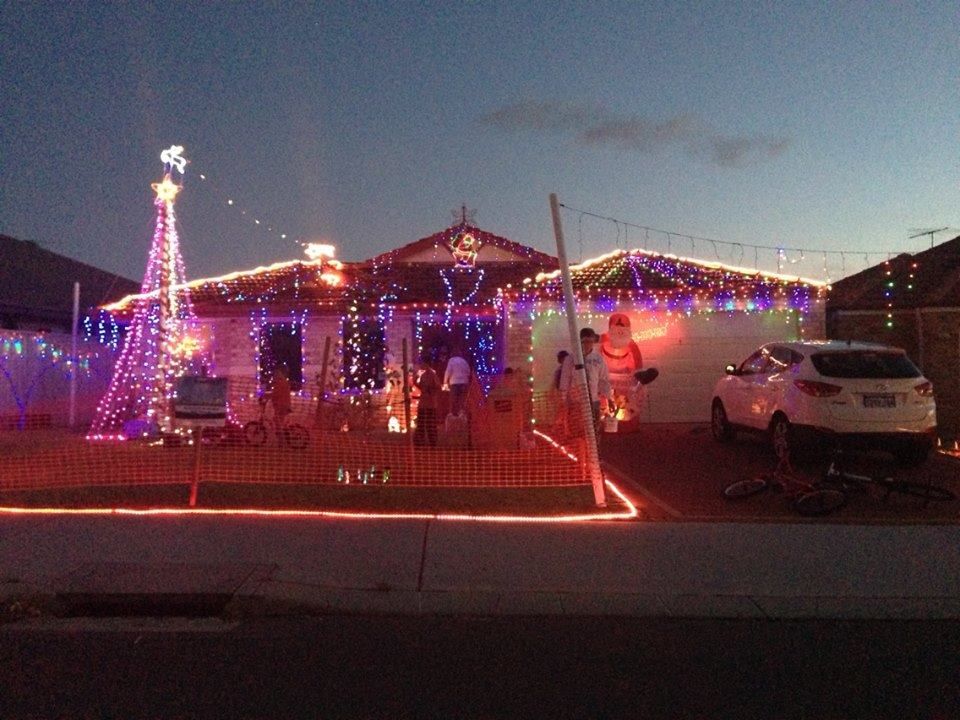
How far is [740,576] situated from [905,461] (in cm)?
582

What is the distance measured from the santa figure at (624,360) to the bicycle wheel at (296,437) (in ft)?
19.7

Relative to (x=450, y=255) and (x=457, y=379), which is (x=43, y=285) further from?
(x=457, y=379)

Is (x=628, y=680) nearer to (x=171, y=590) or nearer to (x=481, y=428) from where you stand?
(x=171, y=590)

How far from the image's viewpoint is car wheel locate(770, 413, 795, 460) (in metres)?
12.2

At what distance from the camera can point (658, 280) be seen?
1705cm

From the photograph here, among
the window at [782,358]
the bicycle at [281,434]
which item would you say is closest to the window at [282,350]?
the bicycle at [281,434]

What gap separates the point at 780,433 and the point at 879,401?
1.28m

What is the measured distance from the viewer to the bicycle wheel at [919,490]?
10312 millimetres

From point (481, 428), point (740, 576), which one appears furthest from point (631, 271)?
point (740, 576)

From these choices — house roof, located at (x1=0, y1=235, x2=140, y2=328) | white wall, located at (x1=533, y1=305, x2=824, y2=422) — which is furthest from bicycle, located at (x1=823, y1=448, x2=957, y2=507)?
house roof, located at (x1=0, y1=235, x2=140, y2=328)

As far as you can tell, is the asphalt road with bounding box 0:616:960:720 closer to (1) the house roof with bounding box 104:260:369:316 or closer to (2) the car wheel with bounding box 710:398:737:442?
(2) the car wheel with bounding box 710:398:737:442

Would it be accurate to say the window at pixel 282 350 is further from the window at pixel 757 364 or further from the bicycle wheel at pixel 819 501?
the bicycle wheel at pixel 819 501

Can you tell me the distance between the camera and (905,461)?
12.5 m

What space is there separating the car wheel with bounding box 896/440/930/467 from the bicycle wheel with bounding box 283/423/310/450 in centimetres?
735
